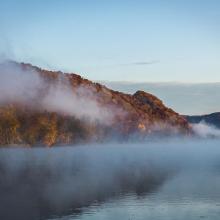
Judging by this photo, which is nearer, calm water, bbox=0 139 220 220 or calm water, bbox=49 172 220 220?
calm water, bbox=49 172 220 220

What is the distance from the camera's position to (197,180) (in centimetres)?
14600

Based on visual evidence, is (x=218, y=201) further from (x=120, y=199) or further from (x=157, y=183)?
(x=157, y=183)

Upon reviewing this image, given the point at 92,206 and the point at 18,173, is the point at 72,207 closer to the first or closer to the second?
the point at 92,206

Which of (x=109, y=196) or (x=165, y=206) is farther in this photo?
(x=109, y=196)

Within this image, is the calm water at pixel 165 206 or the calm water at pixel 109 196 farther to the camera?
the calm water at pixel 109 196

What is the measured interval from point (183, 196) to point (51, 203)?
30111 mm

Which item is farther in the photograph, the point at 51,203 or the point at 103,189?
the point at 103,189

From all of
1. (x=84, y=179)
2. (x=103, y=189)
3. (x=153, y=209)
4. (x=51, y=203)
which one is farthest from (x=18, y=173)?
(x=153, y=209)

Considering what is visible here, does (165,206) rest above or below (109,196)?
below

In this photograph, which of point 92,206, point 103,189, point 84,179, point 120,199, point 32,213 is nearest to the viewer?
point 32,213

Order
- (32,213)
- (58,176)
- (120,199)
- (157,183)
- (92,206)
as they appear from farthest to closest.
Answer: (58,176) → (157,183) → (120,199) → (92,206) → (32,213)

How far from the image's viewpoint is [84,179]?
153625mm

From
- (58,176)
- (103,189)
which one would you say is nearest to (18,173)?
(58,176)

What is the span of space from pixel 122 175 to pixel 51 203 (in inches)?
2633
